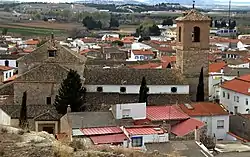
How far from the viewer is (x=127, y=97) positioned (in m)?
25.8

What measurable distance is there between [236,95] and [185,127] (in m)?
8.99

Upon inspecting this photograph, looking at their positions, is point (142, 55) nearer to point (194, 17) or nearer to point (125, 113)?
point (194, 17)

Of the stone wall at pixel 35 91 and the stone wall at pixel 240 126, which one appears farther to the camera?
the stone wall at pixel 35 91

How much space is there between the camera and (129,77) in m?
26.2

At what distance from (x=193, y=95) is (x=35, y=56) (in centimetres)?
831

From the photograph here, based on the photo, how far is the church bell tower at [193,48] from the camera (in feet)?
90.8

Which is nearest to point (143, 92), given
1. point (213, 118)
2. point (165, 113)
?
point (165, 113)

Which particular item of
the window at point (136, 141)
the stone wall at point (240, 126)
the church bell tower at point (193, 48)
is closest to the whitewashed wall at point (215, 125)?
the stone wall at point (240, 126)

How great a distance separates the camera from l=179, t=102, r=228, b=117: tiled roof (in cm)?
2327

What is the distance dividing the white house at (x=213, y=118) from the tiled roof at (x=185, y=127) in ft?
5.34

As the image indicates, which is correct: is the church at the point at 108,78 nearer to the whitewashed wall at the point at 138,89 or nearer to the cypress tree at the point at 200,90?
the whitewashed wall at the point at 138,89

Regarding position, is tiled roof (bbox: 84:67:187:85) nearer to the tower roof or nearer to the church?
the church

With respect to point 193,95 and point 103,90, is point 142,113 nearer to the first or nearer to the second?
point 103,90

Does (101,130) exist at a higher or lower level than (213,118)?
higher
